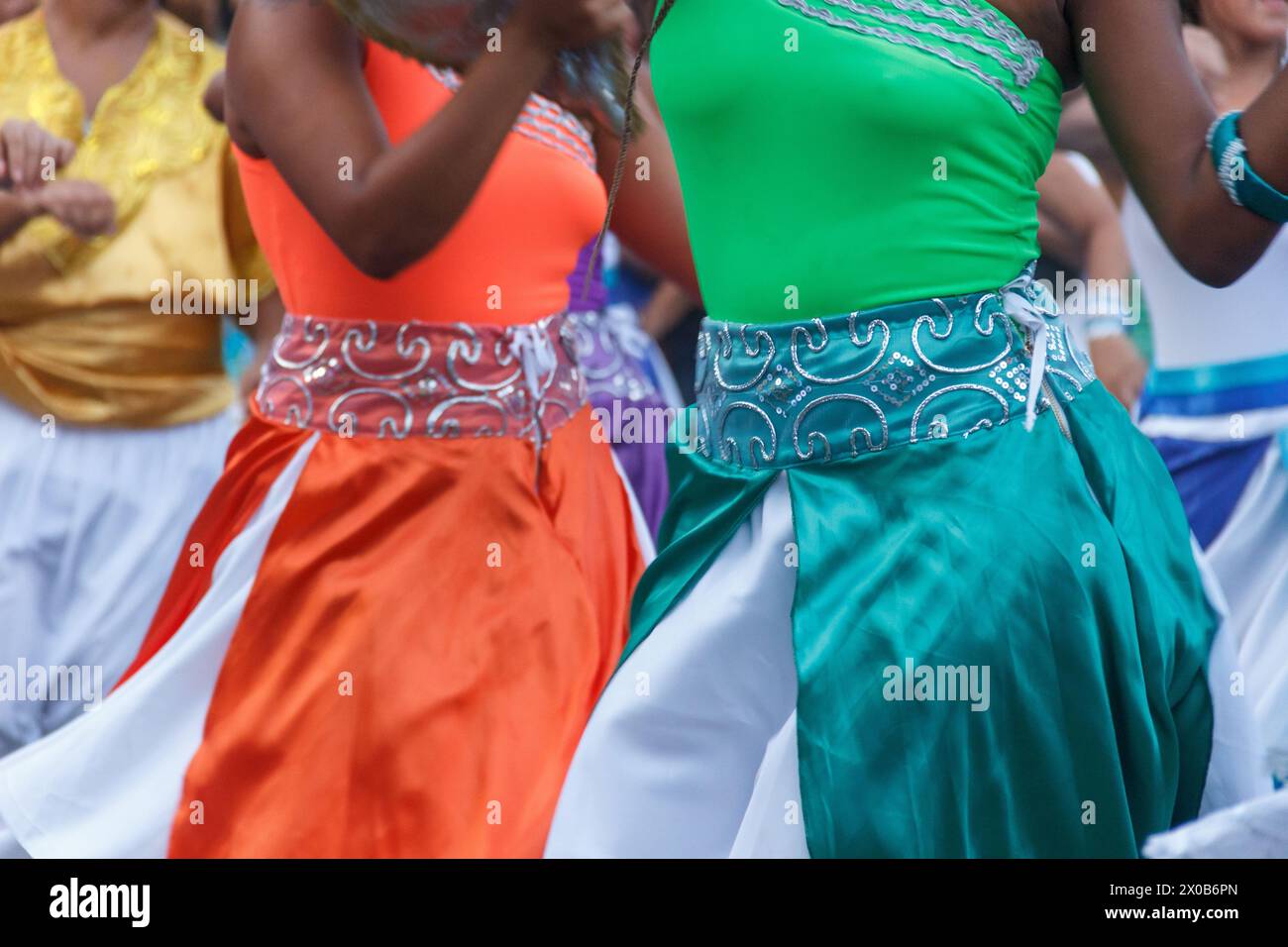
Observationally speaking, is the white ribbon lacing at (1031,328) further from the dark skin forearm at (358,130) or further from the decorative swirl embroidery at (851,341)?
the dark skin forearm at (358,130)

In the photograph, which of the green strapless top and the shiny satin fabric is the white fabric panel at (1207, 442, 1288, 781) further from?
the green strapless top

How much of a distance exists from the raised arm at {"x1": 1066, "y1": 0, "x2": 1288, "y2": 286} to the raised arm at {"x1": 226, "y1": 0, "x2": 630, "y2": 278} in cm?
57

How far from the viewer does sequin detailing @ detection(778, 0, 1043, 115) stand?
1813 mm

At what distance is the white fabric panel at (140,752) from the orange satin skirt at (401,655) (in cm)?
3

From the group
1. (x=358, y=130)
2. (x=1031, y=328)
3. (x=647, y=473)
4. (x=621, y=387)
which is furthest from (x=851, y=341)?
(x=621, y=387)

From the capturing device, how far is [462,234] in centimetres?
244

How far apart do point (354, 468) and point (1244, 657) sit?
1.40 metres

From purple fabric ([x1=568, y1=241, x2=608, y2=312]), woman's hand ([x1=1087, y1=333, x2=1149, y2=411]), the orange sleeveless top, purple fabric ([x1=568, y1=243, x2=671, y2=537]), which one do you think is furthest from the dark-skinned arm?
woman's hand ([x1=1087, y1=333, x2=1149, y2=411])

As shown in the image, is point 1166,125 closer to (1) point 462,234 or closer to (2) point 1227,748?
(2) point 1227,748

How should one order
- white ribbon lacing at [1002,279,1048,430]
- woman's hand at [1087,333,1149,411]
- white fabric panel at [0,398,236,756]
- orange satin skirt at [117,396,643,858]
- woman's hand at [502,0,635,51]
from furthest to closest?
1. woman's hand at [1087,333,1149,411]
2. white fabric panel at [0,398,236,756]
3. orange satin skirt at [117,396,643,858]
4. woman's hand at [502,0,635,51]
5. white ribbon lacing at [1002,279,1048,430]

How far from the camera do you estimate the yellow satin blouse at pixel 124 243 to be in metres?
3.71
